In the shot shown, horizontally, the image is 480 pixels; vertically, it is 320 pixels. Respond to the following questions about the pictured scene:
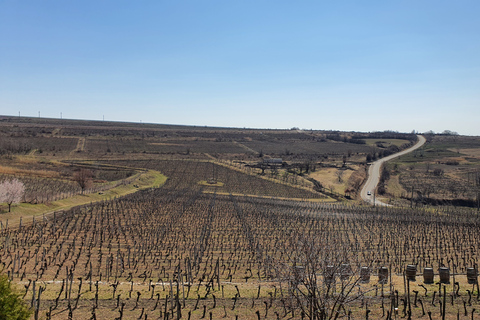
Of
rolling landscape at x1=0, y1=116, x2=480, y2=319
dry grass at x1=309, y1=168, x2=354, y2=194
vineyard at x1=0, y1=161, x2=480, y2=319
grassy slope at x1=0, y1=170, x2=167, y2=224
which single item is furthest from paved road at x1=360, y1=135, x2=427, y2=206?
grassy slope at x1=0, y1=170, x2=167, y2=224

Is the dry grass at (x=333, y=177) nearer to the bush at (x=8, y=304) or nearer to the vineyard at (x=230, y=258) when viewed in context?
the vineyard at (x=230, y=258)

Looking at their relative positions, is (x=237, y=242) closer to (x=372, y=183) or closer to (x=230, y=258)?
(x=230, y=258)

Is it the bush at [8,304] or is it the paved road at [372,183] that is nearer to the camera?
the bush at [8,304]

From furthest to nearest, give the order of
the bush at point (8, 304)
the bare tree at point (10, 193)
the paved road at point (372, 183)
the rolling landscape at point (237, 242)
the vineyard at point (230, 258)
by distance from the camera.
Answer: the paved road at point (372, 183) < the bare tree at point (10, 193) < the rolling landscape at point (237, 242) < the vineyard at point (230, 258) < the bush at point (8, 304)

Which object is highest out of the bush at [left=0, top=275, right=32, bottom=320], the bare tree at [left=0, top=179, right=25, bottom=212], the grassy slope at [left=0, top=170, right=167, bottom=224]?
the bush at [left=0, top=275, right=32, bottom=320]

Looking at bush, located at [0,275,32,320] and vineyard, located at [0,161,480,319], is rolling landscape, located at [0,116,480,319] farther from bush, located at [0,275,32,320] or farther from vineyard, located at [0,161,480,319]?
bush, located at [0,275,32,320]

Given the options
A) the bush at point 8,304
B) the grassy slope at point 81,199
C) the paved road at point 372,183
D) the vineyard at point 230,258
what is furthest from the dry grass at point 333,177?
the bush at point 8,304

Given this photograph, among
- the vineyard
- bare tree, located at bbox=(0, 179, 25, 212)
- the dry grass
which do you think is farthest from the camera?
the dry grass

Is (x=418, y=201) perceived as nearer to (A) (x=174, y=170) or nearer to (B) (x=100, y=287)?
(A) (x=174, y=170)

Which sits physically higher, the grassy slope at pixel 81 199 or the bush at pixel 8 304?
the bush at pixel 8 304
